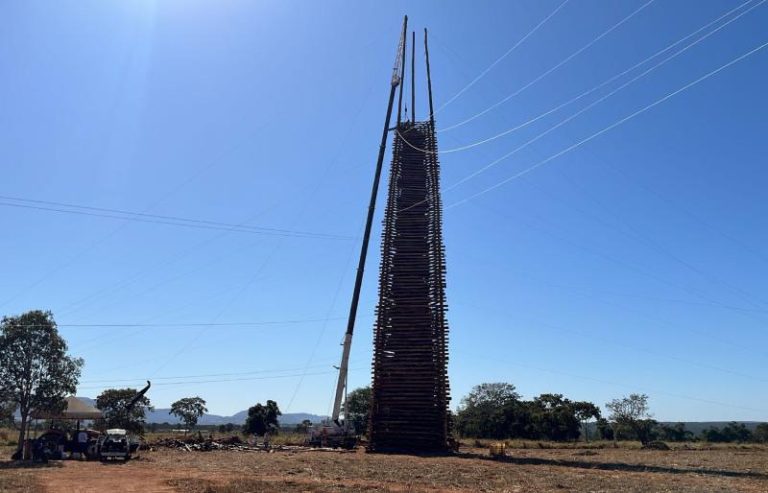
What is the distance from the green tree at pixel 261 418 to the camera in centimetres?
5356

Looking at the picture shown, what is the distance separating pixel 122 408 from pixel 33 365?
31309 mm

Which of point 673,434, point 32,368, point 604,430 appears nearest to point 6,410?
point 32,368

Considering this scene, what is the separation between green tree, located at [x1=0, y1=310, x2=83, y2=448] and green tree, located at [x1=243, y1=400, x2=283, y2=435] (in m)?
26.3

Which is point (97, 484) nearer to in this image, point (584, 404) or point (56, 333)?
point (56, 333)

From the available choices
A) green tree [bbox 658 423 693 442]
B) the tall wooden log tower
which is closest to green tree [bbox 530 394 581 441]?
green tree [bbox 658 423 693 442]

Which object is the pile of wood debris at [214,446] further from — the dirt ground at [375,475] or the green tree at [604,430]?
the green tree at [604,430]

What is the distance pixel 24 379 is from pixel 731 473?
2904cm

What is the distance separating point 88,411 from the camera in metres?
33.5

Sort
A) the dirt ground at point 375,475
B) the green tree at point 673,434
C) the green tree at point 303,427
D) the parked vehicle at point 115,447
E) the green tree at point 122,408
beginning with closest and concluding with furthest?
1. the dirt ground at point 375,475
2. the parked vehicle at point 115,447
3. the green tree at point 303,427
4. the green tree at point 122,408
5. the green tree at point 673,434

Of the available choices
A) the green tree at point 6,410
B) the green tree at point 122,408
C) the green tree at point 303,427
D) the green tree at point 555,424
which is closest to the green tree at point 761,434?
the green tree at point 555,424

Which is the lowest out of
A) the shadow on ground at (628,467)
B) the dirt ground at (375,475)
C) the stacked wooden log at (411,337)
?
the dirt ground at (375,475)

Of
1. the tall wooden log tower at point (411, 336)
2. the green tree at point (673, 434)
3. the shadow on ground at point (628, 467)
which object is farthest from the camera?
the green tree at point (673, 434)

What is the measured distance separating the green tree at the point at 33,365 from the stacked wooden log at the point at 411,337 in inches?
591

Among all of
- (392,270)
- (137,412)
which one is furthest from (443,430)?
(137,412)
